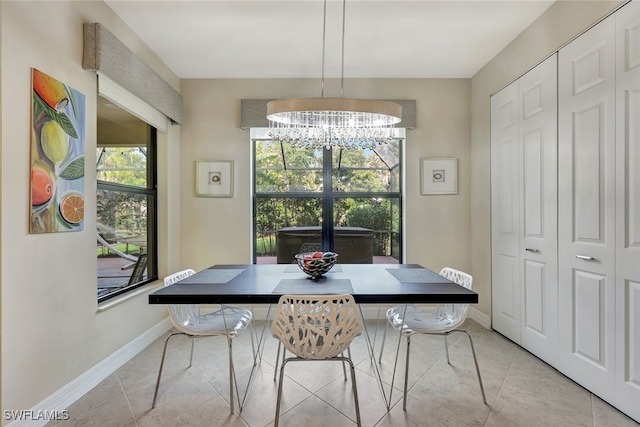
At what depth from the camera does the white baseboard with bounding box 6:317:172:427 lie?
1718mm

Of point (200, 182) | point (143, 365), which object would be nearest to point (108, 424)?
point (143, 365)

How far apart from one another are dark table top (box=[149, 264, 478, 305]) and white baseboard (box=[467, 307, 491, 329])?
4.32 ft

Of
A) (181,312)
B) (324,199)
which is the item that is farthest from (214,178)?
(181,312)

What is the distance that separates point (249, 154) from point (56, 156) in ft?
6.04

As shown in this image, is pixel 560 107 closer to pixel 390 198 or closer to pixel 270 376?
pixel 390 198

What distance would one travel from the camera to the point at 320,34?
2676 millimetres

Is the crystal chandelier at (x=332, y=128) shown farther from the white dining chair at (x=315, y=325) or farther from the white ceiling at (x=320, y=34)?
the white dining chair at (x=315, y=325)

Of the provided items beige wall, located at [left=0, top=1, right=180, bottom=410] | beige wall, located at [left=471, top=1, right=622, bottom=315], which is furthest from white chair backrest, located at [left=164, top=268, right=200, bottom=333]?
beige wall, located at [left=471, top=1, right=622, bottom=315]

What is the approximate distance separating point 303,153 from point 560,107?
233 centimetres

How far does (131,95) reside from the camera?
2.59 meters

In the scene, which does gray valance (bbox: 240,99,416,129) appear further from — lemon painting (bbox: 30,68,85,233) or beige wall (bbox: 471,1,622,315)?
lemon painting (bbox: 30,68,85,233)

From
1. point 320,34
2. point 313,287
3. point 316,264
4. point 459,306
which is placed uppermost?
point 320,34

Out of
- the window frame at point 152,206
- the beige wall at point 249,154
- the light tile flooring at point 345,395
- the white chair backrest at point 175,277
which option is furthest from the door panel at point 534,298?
the window frame at point 152,206

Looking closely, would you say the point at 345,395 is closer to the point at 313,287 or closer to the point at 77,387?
the point at 313,287
